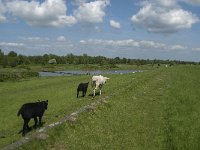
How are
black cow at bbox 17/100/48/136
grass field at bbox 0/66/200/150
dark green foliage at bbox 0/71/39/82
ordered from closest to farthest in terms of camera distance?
grass field at bbox 0/66/200/150, black cow at bbox 17/100/48/136, dark green foliage at bbox 0/71/39/82

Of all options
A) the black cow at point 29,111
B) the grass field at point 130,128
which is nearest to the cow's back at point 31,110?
the black cow at point 29,111

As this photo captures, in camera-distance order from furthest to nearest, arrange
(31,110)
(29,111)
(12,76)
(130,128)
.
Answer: (12,76) < (31,110) < (29,111) < (130,128)

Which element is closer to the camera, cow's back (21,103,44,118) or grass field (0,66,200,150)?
grass field (0,66,200,150)

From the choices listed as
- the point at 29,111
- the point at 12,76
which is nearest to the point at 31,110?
the point at 29,111

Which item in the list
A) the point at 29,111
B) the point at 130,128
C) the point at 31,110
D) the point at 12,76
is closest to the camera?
the point at 130,128

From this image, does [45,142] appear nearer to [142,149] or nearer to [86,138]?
[86,138]

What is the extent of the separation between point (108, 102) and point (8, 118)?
9426 mm

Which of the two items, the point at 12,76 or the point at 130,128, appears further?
the point at 12,76

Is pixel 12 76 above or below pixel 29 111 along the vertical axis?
below

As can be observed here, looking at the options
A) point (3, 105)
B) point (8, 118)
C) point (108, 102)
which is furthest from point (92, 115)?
point (3, 105)

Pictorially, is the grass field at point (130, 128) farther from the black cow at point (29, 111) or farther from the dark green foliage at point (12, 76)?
the dark green foliage at point (12, 76)

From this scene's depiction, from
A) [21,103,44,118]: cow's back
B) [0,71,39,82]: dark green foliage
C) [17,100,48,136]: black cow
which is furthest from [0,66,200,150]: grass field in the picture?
[0,71,39,82]: dark green foliage

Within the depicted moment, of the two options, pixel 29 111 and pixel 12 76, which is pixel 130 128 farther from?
pixel 12 76

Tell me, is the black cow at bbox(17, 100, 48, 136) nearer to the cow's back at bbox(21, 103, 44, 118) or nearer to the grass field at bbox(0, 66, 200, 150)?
the cow's back at bbox(21, 103, 44, 118)
